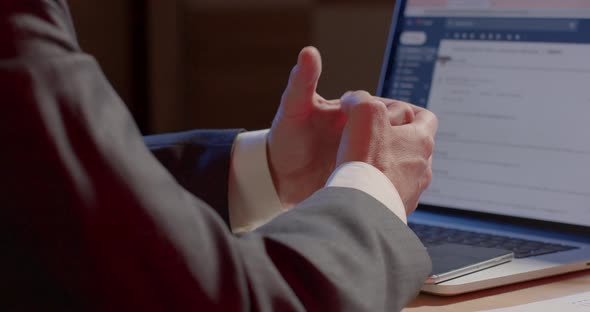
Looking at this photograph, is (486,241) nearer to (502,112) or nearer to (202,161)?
(502,112)

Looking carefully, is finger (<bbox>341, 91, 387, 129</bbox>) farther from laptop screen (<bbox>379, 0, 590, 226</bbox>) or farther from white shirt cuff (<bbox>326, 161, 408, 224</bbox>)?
laptop screen (<bbox>379, 0, 590, 226</bbox>)

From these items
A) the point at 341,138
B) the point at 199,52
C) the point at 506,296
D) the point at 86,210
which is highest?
the point at 86,210

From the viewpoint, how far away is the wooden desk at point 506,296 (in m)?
0.77

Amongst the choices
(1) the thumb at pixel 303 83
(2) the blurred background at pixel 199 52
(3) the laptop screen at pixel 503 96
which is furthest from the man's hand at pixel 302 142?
(2) the blurred background at pixel 199 52

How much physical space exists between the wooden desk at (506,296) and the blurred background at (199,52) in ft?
2.77

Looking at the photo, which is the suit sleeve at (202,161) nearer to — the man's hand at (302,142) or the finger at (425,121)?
the man's hand at (302,142)

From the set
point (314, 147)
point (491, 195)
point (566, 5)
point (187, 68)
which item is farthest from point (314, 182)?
point (187, 68)

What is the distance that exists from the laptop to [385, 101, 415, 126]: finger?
186 millimetres

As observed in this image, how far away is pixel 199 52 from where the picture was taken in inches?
68.5

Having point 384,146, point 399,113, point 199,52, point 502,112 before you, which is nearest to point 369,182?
point 384,146

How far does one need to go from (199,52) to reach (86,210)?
131cm

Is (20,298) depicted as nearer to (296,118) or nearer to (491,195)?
(296,118)

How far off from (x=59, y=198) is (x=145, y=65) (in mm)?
1349

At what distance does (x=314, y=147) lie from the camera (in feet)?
3.10
